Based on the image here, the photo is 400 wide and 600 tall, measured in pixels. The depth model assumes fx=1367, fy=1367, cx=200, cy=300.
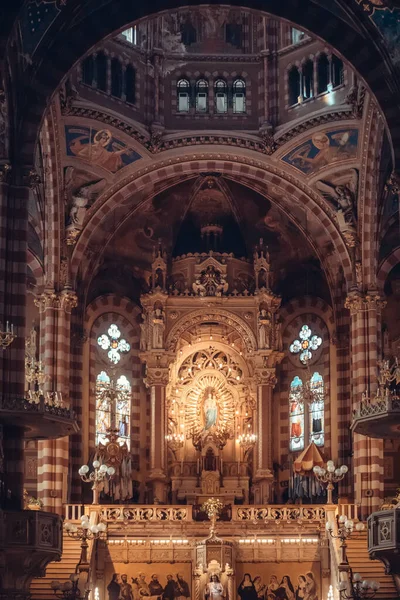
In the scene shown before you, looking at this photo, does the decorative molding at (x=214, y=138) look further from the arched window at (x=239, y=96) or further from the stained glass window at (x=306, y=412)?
the stained glass window at (x=306, y=412)

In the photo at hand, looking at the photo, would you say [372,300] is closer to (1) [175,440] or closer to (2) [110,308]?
(1) [175,440]

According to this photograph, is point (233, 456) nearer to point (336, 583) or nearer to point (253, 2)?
point (336, 583)

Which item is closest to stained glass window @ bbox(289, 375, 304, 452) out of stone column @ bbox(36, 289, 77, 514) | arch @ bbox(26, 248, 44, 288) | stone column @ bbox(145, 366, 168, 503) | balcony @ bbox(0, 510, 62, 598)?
stone column @ bbox(145, 366, 168, 503)

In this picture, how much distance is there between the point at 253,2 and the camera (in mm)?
31797

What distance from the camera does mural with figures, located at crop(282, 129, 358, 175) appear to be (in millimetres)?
37688

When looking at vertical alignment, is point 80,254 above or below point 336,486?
above

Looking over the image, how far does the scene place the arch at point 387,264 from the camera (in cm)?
3888

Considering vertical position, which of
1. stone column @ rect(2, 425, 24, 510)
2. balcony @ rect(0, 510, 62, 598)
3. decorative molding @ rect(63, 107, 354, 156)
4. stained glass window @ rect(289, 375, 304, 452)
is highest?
decorative molding @ rect(63, 107, 354, 156)

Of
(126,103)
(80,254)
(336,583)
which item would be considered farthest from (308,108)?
(336,583)

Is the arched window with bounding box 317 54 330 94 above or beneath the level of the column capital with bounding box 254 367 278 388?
above

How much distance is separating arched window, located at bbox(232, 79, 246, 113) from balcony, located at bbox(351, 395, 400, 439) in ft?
44.7

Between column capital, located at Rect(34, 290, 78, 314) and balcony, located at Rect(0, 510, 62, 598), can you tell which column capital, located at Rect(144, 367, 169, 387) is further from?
balcony, located at Rect(0, 510, 62, 598)

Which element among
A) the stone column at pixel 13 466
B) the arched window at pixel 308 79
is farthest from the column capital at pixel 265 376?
the stone column at pixel 13 466

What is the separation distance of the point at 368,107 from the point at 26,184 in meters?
11.2
